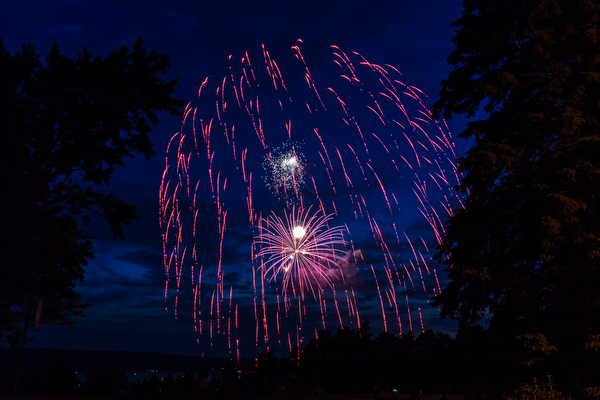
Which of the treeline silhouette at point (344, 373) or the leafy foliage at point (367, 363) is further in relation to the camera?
the leafy foliage at point (367, 363)

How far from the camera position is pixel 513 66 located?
597 inches

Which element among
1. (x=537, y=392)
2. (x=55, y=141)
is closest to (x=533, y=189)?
(x=537, y=392)

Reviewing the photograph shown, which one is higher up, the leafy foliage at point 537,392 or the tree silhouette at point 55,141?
the tree silhouette at point 55,141

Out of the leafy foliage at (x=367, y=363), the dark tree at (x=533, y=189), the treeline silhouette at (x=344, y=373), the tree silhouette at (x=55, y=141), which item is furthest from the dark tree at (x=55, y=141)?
the leafy foliage at (x=367, y=363)

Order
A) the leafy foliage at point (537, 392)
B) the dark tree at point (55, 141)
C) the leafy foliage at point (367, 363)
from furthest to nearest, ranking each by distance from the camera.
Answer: the leafy foliage at point (367, 363), the dark tree at point (55, 141), the leafy foliage at point (537, 392)

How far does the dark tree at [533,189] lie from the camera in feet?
41.0

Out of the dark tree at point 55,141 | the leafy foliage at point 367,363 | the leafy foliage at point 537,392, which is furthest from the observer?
the leafy foliage at point 367,363

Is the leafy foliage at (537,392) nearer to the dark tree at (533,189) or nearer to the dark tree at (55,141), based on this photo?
the dark tree at (533,189)

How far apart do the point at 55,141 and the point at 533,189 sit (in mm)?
16065

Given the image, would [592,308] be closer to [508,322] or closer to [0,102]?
[508,322]

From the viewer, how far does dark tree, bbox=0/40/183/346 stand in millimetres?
16406

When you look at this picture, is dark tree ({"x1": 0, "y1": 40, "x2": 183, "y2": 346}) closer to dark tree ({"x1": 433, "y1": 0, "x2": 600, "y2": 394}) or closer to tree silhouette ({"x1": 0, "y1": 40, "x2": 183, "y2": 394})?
tree silhouette ({"x1": 0, "y1": 40, "x2": 183, "y2": 394})

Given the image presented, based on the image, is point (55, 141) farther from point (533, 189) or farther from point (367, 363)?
point (367, 363)

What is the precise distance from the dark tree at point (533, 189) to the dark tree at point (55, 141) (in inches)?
472
